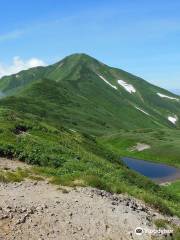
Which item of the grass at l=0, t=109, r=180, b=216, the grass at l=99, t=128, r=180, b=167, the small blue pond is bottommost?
the small blue pond

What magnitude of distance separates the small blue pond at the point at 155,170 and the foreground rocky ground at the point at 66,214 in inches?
3266

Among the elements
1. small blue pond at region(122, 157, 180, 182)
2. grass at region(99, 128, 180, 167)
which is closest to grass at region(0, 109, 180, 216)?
small blue pond at region(122, 157, 180, 182)

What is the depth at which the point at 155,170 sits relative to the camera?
5182 inches

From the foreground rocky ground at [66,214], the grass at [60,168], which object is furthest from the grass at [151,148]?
the foreground rocky ground at [66,214]

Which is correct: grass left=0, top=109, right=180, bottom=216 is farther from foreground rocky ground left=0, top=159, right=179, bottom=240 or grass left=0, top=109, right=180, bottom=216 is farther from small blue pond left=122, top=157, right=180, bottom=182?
small blue pond left=122, top=157, right=180, bottom=182

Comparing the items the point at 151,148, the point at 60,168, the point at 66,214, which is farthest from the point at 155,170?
the point at 66,214

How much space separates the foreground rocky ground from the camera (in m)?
23.1

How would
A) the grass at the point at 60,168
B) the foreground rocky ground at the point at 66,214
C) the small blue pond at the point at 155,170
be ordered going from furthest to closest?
the small blue pond at the point at 155,170 → the grass at the point at 60,168 → the foreground rocky ground at the point at 66,214

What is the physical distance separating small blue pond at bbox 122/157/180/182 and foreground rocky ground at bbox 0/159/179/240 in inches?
3266

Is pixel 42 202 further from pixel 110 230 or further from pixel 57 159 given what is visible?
pixel 57 159

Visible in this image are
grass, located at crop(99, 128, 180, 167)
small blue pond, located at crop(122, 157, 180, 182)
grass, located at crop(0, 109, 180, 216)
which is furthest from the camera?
grass, located at crop(99, 128, 180, 167)

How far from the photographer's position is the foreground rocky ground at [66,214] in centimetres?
2312

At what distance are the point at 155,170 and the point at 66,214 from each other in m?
109

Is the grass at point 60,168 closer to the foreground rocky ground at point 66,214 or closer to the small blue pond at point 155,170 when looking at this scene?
the foreground rocky ground at point 66,214
